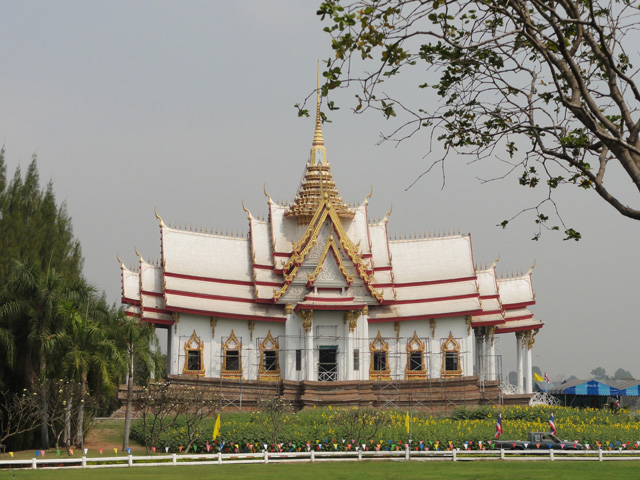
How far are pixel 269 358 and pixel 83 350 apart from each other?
1415 cm

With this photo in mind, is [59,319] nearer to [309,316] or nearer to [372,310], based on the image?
[309,316]

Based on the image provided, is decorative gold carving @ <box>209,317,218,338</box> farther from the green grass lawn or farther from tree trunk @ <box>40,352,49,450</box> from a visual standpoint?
the green grass lawn

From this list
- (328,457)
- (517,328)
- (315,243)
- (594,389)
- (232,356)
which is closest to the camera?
(328,457)

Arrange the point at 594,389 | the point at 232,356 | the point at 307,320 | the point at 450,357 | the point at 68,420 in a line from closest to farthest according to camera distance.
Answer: the point at 68,420
the point at 307,320
the point at 232,356
the point at 450,357
the point at 594,389

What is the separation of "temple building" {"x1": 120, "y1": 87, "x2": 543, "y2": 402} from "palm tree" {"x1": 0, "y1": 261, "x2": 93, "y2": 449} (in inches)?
364

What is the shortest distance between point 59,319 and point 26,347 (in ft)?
9.11

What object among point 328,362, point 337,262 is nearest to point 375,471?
point 328,362

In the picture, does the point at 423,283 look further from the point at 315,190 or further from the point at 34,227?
the point at 34,227

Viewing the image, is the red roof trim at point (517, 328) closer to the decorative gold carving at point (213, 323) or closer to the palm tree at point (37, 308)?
the decorative gold carving at point (213, 323)

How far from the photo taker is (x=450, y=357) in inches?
1790

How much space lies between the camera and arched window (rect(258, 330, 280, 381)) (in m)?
44.1

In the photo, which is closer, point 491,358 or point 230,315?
point 230,315

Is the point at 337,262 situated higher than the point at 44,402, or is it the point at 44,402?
the point at 337,262

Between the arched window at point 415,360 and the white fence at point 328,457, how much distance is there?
586 inches
